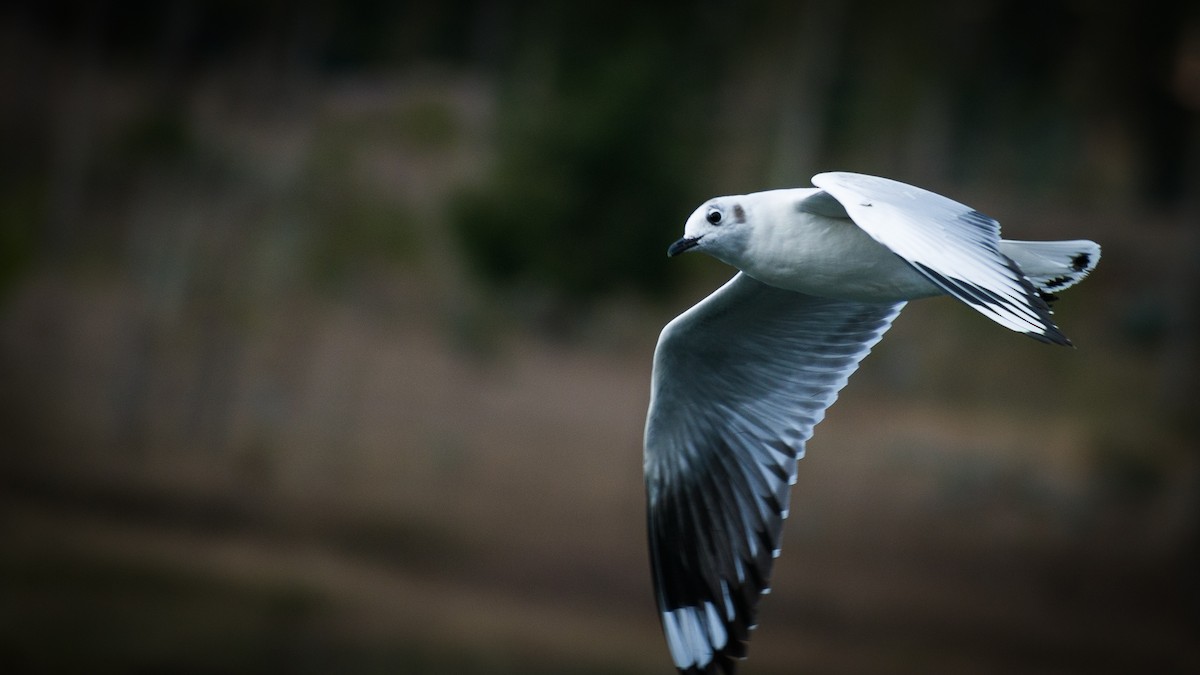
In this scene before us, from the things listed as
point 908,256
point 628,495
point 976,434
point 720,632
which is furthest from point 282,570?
point 908,256

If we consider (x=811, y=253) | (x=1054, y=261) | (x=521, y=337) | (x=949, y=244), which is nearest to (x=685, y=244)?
(x=811, y=253)

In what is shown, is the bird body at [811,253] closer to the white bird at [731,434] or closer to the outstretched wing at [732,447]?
the white bird at [731,434]

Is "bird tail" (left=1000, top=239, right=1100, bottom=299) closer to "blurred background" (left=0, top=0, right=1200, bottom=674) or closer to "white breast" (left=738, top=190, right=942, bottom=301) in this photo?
"white breast" (left=738, top=190, right=942, bottom=301)

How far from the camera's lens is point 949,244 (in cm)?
329

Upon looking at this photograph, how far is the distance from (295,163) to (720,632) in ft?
36.6

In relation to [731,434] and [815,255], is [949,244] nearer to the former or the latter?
[815,255]

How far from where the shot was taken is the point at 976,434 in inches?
519

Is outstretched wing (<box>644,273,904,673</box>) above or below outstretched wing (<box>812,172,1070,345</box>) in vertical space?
below

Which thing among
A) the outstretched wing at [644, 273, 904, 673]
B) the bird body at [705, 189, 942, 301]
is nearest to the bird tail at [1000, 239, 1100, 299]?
the bird body at [705, 189, 942, 301]

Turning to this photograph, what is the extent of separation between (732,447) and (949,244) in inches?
56.5

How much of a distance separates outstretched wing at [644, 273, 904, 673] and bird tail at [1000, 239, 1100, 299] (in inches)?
27.4

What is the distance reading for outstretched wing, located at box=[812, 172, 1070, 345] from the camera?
3008 mm

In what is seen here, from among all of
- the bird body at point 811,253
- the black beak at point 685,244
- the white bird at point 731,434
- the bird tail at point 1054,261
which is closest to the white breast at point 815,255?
the bird body at point 811,253

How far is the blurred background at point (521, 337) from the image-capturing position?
1170 cm
